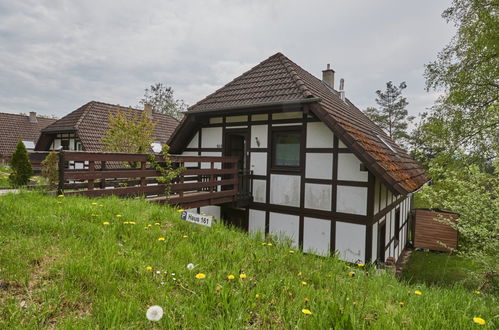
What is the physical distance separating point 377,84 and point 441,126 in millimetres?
26066

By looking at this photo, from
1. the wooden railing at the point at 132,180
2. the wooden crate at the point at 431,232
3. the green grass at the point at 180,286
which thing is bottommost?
the wooden crate at the point at 431,232

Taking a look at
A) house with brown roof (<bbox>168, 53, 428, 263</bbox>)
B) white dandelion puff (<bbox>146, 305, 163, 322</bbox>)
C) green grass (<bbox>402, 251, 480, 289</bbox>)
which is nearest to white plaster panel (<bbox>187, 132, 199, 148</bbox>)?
house with brown roof (<bbox>168, 53, 428, 263</bbox>)

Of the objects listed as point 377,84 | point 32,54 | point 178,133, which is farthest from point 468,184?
point 377,84

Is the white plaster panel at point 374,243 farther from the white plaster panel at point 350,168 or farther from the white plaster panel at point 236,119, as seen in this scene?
the white plaster panel at point 236,119

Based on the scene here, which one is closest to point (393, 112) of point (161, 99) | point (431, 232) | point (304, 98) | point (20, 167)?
point (431, 232)

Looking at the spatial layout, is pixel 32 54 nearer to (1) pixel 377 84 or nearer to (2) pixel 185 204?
(2) pixel 185 204

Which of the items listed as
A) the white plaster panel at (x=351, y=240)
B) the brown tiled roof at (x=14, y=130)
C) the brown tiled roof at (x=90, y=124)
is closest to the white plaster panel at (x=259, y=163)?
the white plaster panel at (x=351, y=240)

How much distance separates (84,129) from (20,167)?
10621 mm

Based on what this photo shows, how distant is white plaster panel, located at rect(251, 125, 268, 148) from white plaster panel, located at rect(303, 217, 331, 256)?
2.44m

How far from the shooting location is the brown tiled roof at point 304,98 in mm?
6609

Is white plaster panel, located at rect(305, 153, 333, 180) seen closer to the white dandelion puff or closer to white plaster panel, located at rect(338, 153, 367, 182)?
white plaster panel, located at rect(338, 153, 367, 182)

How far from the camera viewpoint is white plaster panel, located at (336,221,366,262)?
723 centimetres

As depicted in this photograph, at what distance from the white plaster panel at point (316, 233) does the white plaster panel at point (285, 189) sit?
1.96ft

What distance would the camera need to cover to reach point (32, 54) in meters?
11.9
